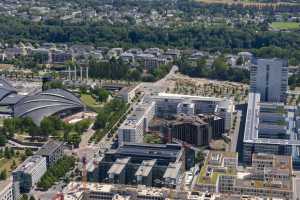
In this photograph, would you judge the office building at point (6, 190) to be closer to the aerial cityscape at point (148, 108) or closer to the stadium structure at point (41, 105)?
the aerial cityscape at point (148, 108)

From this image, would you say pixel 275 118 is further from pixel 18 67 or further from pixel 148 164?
pixel 18 67

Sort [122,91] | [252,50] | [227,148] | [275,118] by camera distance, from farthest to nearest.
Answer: [252,50]
[122,91]
[275,118]
[227,148]

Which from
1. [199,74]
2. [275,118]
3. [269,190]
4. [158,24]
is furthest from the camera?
[158,24]

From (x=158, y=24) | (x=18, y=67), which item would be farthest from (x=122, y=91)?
(x=158, y=24)

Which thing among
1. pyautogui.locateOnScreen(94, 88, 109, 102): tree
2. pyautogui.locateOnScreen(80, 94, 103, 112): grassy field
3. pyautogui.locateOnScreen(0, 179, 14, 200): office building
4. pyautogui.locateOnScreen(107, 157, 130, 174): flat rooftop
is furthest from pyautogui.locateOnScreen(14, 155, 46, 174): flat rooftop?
pyautogui.locateOnScreen(94, 88, 109, 102): tree

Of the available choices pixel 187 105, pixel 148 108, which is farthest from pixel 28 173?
pixel 187 105

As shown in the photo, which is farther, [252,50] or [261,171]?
[252,50]

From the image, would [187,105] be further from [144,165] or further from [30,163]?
[30,163]

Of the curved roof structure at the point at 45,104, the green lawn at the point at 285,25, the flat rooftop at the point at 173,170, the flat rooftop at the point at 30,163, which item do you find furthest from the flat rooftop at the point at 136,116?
the green lawn at the point at 285,25
